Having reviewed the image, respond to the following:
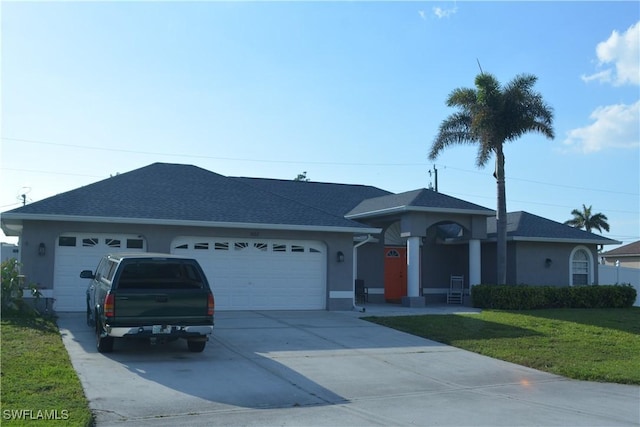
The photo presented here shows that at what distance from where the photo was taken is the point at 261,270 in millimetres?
19188

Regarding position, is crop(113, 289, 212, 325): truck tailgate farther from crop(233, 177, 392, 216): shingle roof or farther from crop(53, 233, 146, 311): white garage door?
crop(233, 177, 392, 216): shingle roof

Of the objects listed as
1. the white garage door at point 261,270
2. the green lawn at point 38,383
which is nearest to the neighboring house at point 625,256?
the white garage door at point 261,270

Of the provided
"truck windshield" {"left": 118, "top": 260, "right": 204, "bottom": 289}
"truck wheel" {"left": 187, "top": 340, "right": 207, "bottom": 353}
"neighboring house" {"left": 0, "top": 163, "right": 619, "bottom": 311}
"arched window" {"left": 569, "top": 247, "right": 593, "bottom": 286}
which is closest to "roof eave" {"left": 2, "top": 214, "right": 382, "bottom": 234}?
"neighboring house" {"left": 0, "top": 163, "right": 619, "bottom": 311}

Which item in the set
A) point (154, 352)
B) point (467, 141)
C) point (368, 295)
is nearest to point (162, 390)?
point (154, 352)

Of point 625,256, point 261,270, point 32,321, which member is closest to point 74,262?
point 32,321

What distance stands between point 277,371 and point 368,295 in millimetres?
13980

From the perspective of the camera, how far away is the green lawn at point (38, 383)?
24.0 ft

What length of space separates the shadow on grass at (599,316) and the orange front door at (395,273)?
592cm

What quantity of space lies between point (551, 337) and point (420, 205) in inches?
296

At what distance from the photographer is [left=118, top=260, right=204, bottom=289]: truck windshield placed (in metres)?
11.7

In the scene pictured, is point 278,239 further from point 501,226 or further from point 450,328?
point 501,226

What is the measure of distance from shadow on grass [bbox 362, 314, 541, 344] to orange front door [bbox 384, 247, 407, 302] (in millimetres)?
6755

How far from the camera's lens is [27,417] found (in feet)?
23.7

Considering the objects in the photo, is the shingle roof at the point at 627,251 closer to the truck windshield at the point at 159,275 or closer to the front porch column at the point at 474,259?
the front porch column at the point at 474,259
